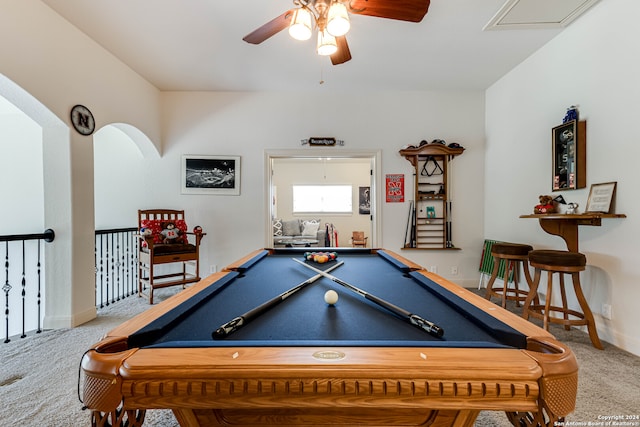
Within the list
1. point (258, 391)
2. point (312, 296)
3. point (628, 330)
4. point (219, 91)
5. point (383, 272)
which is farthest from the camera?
point (219, 91)

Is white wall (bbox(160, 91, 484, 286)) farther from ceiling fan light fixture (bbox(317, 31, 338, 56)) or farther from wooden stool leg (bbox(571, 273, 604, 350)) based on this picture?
ceiling fan light fixture (bbox(317, 31, 338, 56))

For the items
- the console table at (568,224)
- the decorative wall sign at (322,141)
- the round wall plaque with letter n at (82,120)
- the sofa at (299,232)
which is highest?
the decorative wall sign at (322,141)

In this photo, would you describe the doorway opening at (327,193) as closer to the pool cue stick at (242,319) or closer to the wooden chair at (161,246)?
the wooden chair at (161,246)

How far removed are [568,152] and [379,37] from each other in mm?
2085

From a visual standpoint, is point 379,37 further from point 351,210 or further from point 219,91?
point 351,210

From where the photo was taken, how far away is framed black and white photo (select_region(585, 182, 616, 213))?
2.08 meters

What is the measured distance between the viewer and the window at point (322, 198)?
729 cm

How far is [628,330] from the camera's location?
6.57 feet

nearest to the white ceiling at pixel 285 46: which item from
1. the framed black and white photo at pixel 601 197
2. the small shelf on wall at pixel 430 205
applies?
the small shelf on wall at pixel 430 205

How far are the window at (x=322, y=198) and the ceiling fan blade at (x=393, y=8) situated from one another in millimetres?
5647

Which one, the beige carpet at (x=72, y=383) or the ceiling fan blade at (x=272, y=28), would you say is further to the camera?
the ceiling fan blade at (x=272, y=28)

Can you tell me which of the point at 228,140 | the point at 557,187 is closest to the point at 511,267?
the point at 557,187

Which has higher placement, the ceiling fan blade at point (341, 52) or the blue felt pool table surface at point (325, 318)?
the ceiling fan blade at point (341, 52)

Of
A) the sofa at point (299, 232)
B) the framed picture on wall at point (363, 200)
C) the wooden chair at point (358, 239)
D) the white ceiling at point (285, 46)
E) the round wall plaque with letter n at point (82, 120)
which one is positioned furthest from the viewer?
the framed picture on wall at point (363, 200)
